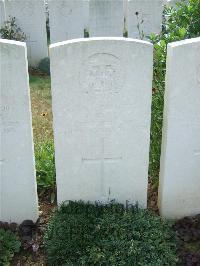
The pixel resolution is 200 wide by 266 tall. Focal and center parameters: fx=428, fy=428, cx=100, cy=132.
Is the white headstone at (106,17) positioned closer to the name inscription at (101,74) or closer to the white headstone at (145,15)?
the white headstone at (145,15)

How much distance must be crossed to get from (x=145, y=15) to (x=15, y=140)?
675cm

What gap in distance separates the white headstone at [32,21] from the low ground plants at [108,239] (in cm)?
602

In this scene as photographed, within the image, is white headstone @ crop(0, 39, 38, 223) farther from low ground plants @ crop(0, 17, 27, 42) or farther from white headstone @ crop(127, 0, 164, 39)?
white headstone @ crop(127, 0, 164, 39)

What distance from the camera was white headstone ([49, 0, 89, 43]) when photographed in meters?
9.28

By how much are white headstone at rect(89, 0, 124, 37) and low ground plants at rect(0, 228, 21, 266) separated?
659 centimetres

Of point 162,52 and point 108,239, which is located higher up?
point 162,52

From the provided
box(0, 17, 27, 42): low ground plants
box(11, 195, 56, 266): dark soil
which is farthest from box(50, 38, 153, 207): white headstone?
box(0, 17, 27, 42): low ground plants

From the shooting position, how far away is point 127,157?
407 centimetres

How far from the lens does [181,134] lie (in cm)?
403

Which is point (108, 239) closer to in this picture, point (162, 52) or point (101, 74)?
point (101, 74)

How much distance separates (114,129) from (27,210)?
1.21 metres

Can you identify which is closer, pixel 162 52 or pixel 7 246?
pixel 7 246

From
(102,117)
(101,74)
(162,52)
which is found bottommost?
(102,117)

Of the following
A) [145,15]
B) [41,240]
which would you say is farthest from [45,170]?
[145,15]
